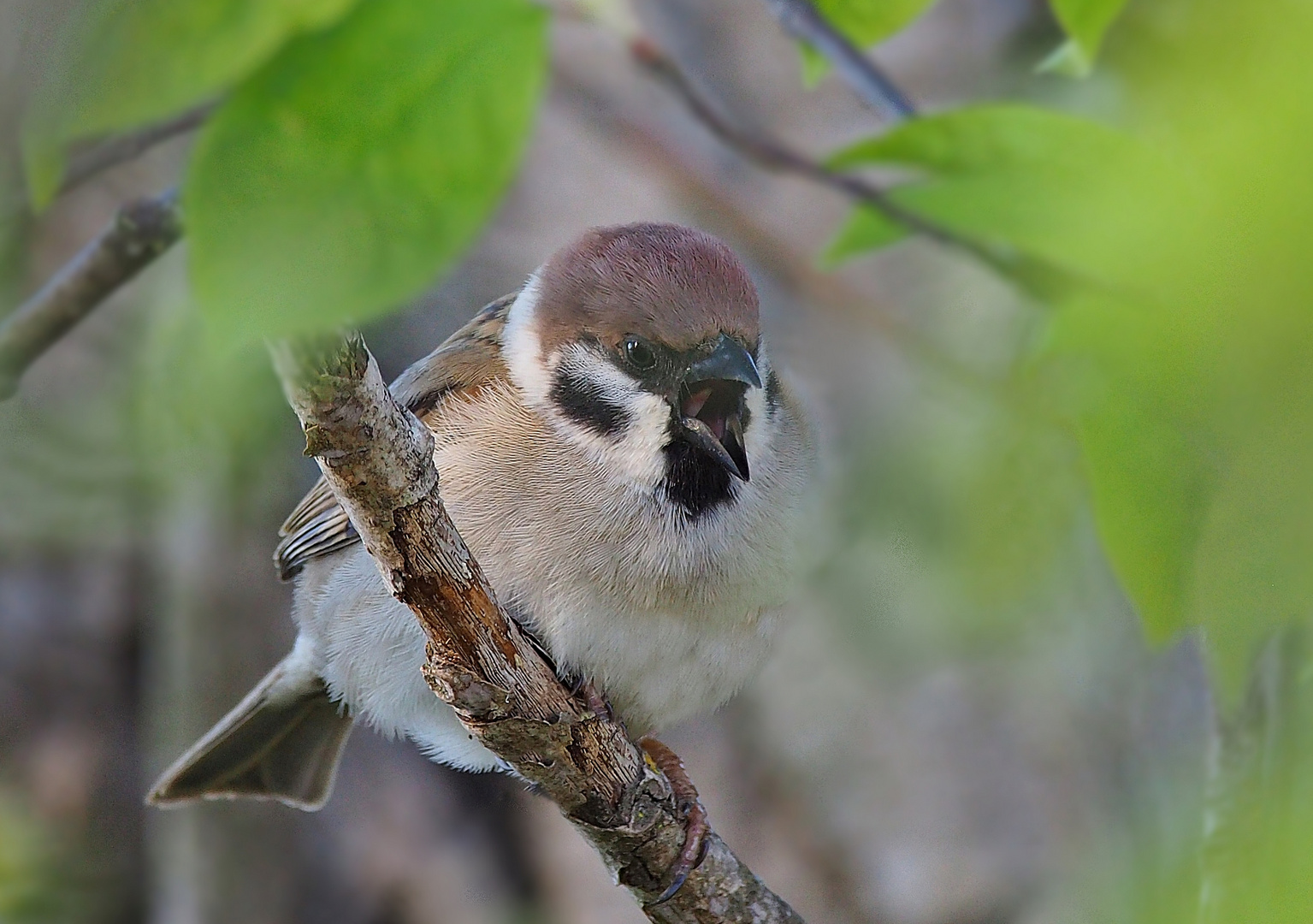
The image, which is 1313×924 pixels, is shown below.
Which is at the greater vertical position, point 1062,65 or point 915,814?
point 1062,65

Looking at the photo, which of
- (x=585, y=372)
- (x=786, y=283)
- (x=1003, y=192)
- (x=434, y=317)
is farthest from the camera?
(x=434, y=317)

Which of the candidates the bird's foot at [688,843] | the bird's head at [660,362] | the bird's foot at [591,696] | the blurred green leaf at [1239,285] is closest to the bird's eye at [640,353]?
the bird's head at [660,362]

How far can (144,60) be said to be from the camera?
1256mm

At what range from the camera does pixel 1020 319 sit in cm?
307

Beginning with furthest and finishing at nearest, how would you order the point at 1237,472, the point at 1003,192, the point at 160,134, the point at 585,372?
the point at 585,372
the point at 160,134
the point at 1003,192
the point at 1237,472

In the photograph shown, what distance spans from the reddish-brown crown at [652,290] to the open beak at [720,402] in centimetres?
5

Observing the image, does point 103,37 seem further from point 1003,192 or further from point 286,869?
point 286,869

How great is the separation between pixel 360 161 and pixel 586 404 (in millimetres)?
1404

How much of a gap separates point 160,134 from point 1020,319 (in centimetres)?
189

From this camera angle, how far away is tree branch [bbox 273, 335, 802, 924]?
1.63 meters

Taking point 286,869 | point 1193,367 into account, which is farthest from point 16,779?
point 1193,367

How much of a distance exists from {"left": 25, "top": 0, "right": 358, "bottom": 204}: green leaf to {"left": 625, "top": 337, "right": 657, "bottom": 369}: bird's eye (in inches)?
53.8

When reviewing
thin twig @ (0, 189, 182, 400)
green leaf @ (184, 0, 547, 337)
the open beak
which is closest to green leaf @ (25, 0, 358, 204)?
green leaf @ (184, 0, 547, 337)

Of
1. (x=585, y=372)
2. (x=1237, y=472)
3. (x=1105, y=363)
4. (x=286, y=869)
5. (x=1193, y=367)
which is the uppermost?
(x=286, y=869)
